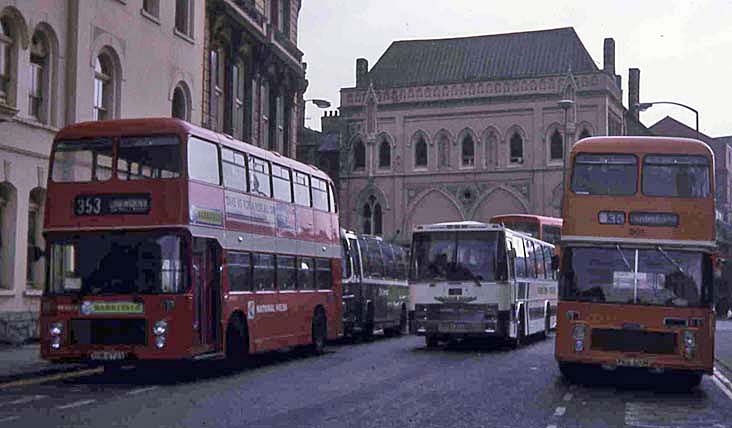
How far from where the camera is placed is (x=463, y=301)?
2781 cm

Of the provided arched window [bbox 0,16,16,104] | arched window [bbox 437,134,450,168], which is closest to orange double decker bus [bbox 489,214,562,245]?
arched window [bbox 0,16,16,104]

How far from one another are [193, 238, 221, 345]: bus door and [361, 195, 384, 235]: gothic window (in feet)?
182

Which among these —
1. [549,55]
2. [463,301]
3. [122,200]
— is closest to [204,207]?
[122,200]

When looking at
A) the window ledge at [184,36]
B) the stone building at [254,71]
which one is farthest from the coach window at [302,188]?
the stone building at [254,71]

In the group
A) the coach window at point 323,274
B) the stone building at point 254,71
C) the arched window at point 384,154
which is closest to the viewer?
the coach window at point 323,274

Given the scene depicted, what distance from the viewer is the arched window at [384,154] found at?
7500 cm

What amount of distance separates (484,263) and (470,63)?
48.9 metres

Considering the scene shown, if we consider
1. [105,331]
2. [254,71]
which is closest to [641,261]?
[105,331]

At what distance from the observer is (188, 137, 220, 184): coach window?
18.5m

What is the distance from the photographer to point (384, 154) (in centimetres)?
7525

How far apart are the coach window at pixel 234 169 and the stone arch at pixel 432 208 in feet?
170

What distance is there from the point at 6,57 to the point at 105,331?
9539 mm

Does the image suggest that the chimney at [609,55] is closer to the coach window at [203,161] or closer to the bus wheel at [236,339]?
the bus wheel at [236,339]

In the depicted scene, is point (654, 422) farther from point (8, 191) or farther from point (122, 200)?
point (8, 191)
